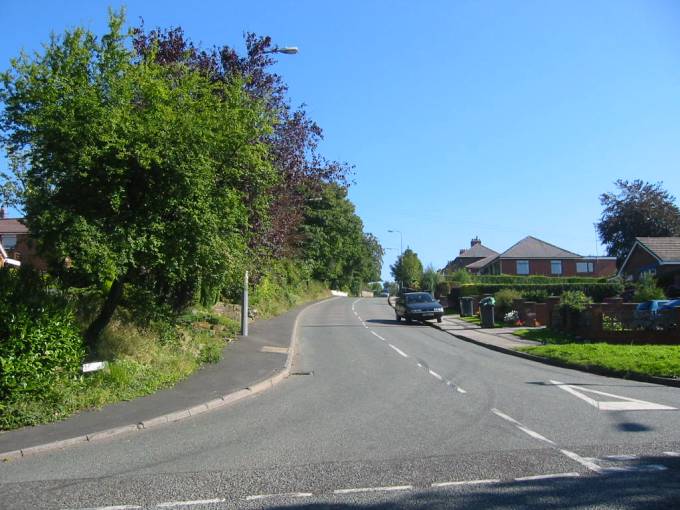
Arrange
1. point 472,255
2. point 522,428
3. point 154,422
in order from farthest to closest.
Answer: point 472,255 → point 154,422 → point 522,428

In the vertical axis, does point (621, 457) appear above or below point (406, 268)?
below

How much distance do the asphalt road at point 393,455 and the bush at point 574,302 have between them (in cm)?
899

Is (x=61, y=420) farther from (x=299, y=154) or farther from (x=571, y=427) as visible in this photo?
(x=299, y=154)

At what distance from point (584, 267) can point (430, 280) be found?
30.9m

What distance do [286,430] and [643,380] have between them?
334 inches

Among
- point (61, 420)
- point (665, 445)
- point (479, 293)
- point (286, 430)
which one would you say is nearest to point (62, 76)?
point (61, 420)

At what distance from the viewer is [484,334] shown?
948 inches

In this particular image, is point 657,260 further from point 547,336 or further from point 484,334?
point 547,336

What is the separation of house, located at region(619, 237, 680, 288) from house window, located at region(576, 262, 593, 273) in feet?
84.8

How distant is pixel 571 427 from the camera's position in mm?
8172

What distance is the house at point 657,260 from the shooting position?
41309 millimetres

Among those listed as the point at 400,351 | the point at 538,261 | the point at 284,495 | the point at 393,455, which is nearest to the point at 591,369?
the point at 400,351

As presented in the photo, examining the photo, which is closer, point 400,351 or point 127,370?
point 127,370

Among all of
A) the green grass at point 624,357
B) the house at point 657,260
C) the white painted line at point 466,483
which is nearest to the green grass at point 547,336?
the green grass at point 624,357
